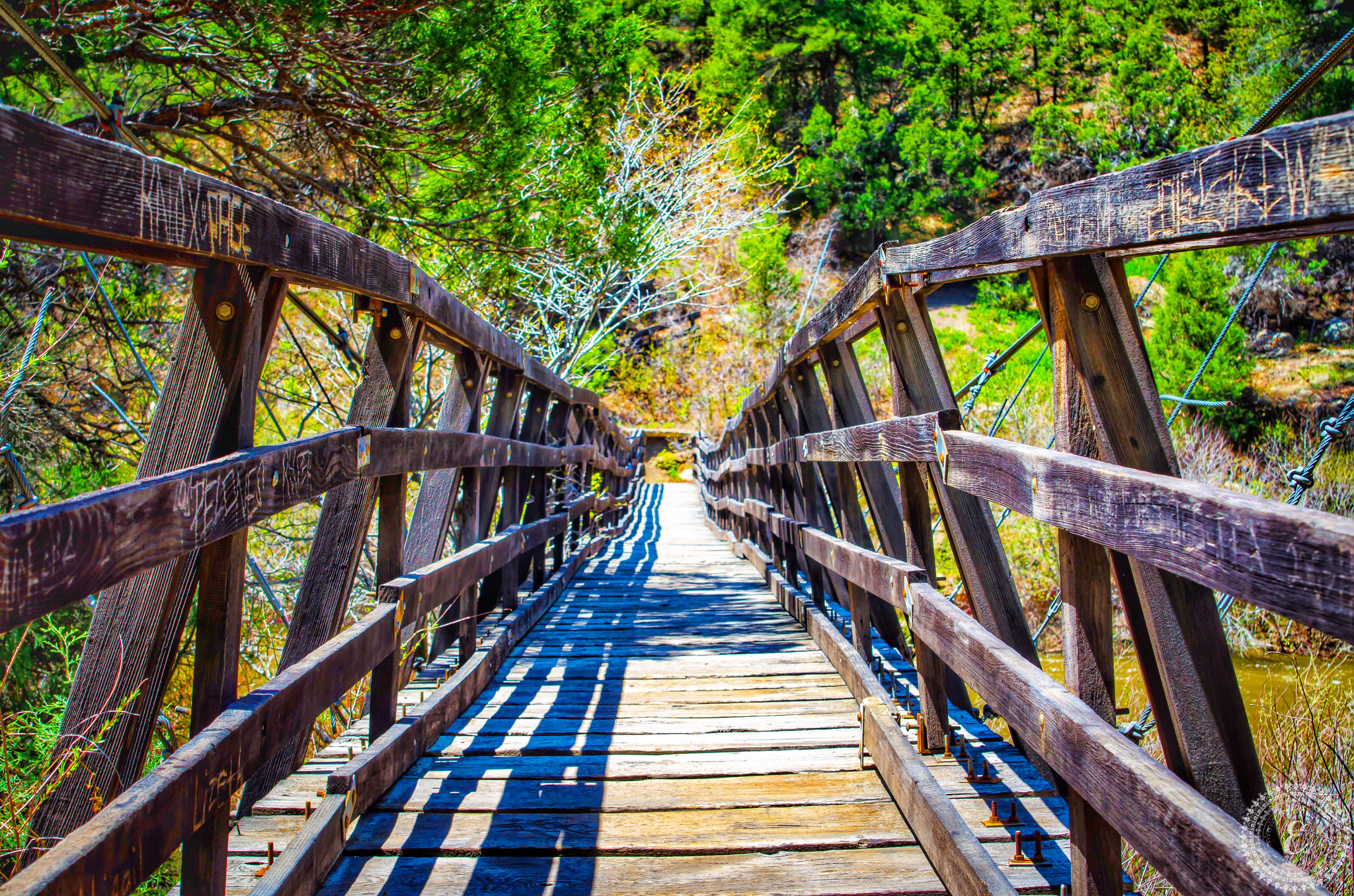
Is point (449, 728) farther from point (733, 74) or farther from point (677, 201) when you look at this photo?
point (733, 74)

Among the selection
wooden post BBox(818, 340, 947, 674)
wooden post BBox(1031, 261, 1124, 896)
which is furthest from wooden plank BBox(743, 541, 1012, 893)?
wooden post BBox(818, 340, 947, 674)

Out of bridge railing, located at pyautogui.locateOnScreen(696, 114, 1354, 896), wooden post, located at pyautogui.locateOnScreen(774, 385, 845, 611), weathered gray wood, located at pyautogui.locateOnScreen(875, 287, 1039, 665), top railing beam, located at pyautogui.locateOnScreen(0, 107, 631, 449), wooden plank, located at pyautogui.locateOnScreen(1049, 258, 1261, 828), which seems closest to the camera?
bridge railing, located at pyautogui.locateOnScreen(696, 114, 1354, 896)

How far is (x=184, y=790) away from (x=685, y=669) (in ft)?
8.78

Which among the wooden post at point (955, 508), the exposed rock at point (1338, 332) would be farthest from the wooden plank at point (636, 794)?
the exposed rock at point (1338, 332)

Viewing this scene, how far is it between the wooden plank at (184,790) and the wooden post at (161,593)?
21cm

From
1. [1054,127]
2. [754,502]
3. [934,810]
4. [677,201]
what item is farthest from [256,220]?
[1054,127]

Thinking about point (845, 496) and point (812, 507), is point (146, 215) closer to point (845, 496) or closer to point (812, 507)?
point (845, 496)

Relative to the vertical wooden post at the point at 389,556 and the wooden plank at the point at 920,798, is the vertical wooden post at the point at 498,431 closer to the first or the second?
the vertical wooden post at the point at 389,556

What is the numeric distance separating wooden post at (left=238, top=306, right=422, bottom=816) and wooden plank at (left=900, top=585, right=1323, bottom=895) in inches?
62.8

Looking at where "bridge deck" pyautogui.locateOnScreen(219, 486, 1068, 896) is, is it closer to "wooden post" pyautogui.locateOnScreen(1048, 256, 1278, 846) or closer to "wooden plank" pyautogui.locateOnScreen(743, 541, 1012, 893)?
"wooden plank" pyautogui.locateOnScreen(743, 541, 1012, 893)

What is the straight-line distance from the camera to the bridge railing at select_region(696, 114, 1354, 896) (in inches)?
38.9

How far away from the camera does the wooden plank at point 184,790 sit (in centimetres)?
110

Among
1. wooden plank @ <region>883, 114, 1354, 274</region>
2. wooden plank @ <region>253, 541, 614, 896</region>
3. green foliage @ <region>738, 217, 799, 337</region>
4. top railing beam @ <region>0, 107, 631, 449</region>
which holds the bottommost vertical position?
wooden plank @ <region>253, 541, 614, 896</region>

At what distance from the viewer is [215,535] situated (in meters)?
1.49
